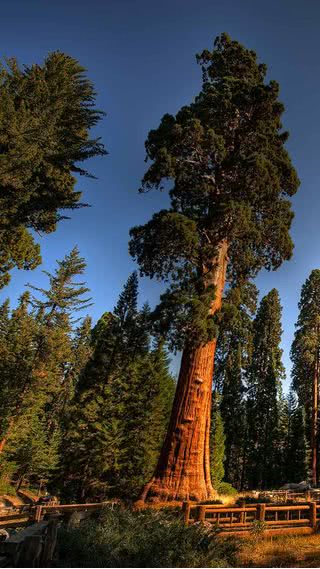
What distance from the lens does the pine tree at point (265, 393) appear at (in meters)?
49.8

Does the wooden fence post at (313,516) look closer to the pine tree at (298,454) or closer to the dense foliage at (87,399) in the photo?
the dense foliage at (87,399)

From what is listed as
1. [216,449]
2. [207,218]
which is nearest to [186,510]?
[207,218]

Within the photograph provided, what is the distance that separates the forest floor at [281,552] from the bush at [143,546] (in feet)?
1.93

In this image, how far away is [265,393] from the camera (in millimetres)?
51438

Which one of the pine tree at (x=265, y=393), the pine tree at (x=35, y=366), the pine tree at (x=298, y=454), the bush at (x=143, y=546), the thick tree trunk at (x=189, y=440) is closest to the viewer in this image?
the bush at (x=143, y=546)

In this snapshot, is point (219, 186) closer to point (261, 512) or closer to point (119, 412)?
point (261, 512)

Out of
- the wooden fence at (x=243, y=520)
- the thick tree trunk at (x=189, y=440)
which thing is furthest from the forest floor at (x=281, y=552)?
the thick tree trunk at (x=189, y=440)

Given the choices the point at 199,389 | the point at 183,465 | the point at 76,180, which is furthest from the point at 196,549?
the point at 76,180

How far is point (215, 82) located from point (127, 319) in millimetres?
23204

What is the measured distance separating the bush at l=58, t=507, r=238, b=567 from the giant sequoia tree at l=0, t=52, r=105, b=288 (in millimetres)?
12216

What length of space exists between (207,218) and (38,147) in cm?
764

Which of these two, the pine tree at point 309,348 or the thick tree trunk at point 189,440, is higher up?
the pine tree at point 309,348

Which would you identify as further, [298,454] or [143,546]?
[298,454]

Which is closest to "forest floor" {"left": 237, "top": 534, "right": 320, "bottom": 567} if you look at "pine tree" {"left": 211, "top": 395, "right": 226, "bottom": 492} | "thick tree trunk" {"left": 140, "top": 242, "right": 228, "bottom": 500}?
"thick tree trunk" {"left": 140, "top": 242, "right": 228, "bottom": 500}
